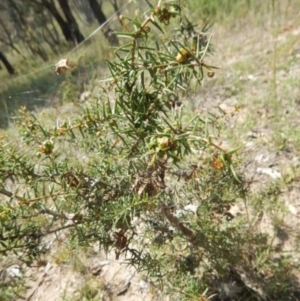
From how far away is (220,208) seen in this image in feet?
5.16

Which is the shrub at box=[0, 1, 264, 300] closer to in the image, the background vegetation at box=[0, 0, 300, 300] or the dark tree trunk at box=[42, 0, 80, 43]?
the background vegetation at box=[0, 0, 300, 300]

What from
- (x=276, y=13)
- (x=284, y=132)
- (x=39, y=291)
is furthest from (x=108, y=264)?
(x=276, y=13)

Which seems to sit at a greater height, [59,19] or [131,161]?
[131,161]

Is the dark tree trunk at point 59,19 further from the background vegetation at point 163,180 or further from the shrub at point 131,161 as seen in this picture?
the shrub at point 131,161

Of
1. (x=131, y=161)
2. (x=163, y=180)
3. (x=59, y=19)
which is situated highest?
(x=131, y=161)

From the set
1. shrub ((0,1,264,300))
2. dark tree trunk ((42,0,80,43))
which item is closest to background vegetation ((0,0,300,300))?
shrub ((0,1,264,300))

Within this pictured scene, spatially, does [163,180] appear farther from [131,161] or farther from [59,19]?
[59,19]

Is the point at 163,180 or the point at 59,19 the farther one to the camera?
the point at 59,19

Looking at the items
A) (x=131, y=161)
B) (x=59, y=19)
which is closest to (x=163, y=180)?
(x=131, y=161)

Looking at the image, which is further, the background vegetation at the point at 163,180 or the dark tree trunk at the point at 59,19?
the dark tree trunk at the point at 59,19

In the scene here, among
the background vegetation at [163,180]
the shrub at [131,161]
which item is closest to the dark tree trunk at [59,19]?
the background vegetation at [163,180]

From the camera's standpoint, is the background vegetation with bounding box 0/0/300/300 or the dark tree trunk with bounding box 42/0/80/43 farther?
the dark tree trunk with bounding box 42/0/80/43

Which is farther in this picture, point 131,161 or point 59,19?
point 59,19

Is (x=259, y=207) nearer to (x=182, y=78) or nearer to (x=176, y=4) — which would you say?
(x=182, y=78)
